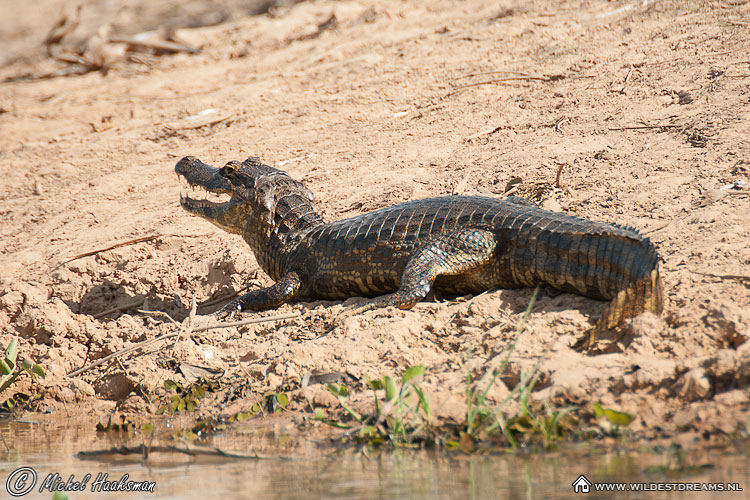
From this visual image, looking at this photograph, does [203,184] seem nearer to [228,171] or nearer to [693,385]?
[228,171]

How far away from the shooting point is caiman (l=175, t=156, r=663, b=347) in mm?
3574

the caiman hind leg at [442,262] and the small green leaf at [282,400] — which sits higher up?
the caiman hind leg at [442,262]

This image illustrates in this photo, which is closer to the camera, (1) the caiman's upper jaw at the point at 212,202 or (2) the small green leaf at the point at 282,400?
(2) the small green leaf at the point at 282,400

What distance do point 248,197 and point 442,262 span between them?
74.9 inches

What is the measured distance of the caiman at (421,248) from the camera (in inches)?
141

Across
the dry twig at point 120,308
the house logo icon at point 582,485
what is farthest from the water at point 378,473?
the dry twig at point 120,308

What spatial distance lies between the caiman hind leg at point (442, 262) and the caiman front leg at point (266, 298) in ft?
2.93

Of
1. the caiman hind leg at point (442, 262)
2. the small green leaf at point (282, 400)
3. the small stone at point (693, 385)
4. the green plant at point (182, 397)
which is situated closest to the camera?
the small stone at point (693, 385)

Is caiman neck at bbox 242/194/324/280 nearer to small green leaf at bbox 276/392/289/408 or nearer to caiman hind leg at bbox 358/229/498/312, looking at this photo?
caiman hind leg at bbox 358/229/498/312

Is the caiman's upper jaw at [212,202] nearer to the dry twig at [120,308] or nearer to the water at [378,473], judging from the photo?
the dry twig at [120,308]

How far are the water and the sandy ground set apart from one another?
1.14 ft

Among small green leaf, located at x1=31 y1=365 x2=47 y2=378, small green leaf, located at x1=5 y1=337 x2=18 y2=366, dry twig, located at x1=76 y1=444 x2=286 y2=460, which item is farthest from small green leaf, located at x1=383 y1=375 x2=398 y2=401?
small green leaf, located at x1=5 y1=337 x2=18 y2=366

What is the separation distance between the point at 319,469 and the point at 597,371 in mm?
1274

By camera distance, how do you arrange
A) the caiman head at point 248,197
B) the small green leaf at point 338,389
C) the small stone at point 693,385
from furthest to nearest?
1. the caiman head at point 248,197
2. the small green leaf at point 338,389
3. the small stone at point 693,385
